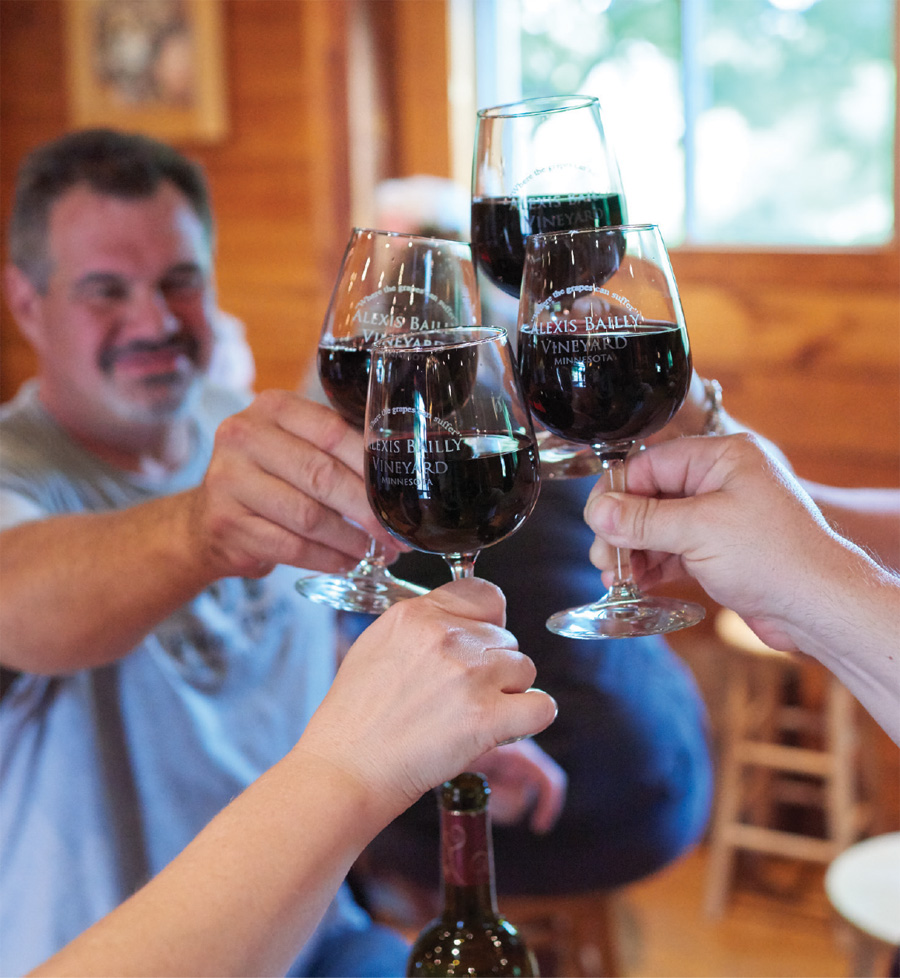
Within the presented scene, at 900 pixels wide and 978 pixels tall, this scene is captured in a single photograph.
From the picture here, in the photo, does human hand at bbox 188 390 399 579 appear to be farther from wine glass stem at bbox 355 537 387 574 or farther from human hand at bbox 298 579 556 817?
human hand at bbox 298 579 556 817

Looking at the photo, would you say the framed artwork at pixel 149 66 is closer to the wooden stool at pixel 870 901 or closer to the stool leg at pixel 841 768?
the stool leg at pixel 841 768

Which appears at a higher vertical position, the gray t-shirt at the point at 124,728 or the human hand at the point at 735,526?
the human hand at the point at 735,526

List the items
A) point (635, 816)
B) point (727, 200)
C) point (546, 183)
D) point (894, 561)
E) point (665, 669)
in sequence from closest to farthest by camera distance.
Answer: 1. point (546, 183)
2. point (894, 561)
3. point (635, 816)
4. point (665, 669)
5. point (727, 200)

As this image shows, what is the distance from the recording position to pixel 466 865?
2.67 feet

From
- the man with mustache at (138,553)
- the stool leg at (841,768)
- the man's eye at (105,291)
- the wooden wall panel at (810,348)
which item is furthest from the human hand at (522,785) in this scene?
the wooden wall panel at (810,348)

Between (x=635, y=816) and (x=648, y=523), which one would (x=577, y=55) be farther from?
(x=648, y=523)

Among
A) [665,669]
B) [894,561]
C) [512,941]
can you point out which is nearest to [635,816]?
[665,669]

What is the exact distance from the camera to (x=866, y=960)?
178 cm

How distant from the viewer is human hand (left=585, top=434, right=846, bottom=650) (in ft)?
2.66

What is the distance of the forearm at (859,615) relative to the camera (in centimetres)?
81

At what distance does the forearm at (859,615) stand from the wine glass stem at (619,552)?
0.14m

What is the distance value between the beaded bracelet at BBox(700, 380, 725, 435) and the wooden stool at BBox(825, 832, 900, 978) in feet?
3.10

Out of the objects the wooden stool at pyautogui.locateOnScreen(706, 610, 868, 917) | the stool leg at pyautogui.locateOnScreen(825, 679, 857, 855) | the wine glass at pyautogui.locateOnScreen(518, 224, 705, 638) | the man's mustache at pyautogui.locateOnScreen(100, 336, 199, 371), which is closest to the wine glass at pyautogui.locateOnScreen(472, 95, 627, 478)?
the wine glass at pyautogui.locateOnScreen(518, 224, 705, 638)

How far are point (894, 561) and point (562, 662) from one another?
59 centimetres
